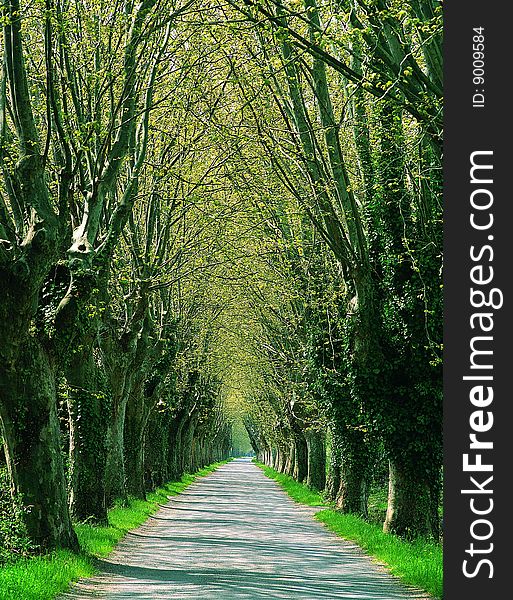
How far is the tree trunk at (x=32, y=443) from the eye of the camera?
1311 centimetres

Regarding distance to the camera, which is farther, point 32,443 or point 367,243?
point 367,243

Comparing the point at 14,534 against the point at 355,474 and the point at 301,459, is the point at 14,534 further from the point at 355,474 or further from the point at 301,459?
the point at 301,459

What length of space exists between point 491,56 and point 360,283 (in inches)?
443

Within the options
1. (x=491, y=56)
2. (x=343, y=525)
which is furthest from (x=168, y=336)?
(x=491, y=56)

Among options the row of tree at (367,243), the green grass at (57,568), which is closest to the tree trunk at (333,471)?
the row of tree at (367,243)

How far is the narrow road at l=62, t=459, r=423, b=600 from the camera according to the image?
11.9m

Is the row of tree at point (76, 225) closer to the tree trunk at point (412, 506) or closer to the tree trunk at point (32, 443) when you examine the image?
the tree trunk at point (32, 443)

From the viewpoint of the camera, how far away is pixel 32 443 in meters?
13.3

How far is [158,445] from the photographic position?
3597cm

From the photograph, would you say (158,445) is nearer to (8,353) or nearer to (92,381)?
(92,381)

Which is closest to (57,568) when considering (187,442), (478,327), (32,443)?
(32,443)

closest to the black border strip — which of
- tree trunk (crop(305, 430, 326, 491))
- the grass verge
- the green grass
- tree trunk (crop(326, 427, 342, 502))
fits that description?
the grass verge

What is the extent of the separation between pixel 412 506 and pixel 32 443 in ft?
25.8

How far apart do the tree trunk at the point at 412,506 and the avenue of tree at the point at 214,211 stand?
0.14 feet
